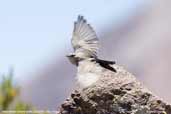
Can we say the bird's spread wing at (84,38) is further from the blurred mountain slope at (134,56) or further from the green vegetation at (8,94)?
the blurred mountain slope at (134,56)

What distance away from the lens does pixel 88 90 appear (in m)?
5.95

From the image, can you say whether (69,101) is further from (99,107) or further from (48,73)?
(48,73)

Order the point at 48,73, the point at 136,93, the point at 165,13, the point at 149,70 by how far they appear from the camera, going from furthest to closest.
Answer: the point at 48,73 < the point at 165,13 < the point at 149,70 < the point at 136,93

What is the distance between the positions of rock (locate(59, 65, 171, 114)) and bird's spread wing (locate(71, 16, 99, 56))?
1.02ft

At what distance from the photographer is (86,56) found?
618 centimetres

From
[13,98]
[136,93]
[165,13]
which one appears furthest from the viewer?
[165,13]

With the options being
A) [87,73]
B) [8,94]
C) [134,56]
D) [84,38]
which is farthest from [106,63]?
[134,56]

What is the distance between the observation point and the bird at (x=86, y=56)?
6020 millimetres

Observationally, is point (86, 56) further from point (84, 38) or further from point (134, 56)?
point (134, 56)

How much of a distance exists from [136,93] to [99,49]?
50 cm

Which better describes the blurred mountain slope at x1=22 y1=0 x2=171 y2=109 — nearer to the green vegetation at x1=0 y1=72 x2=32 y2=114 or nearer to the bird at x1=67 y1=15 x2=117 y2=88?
the green vegetation at x1=0 y1=72 x2=32 y2=114

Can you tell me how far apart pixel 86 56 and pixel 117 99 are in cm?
43

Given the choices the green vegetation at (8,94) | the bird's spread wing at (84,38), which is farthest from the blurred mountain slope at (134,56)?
the bird's spread wing at (84,38)

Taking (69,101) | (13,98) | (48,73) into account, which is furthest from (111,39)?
(69,101)
